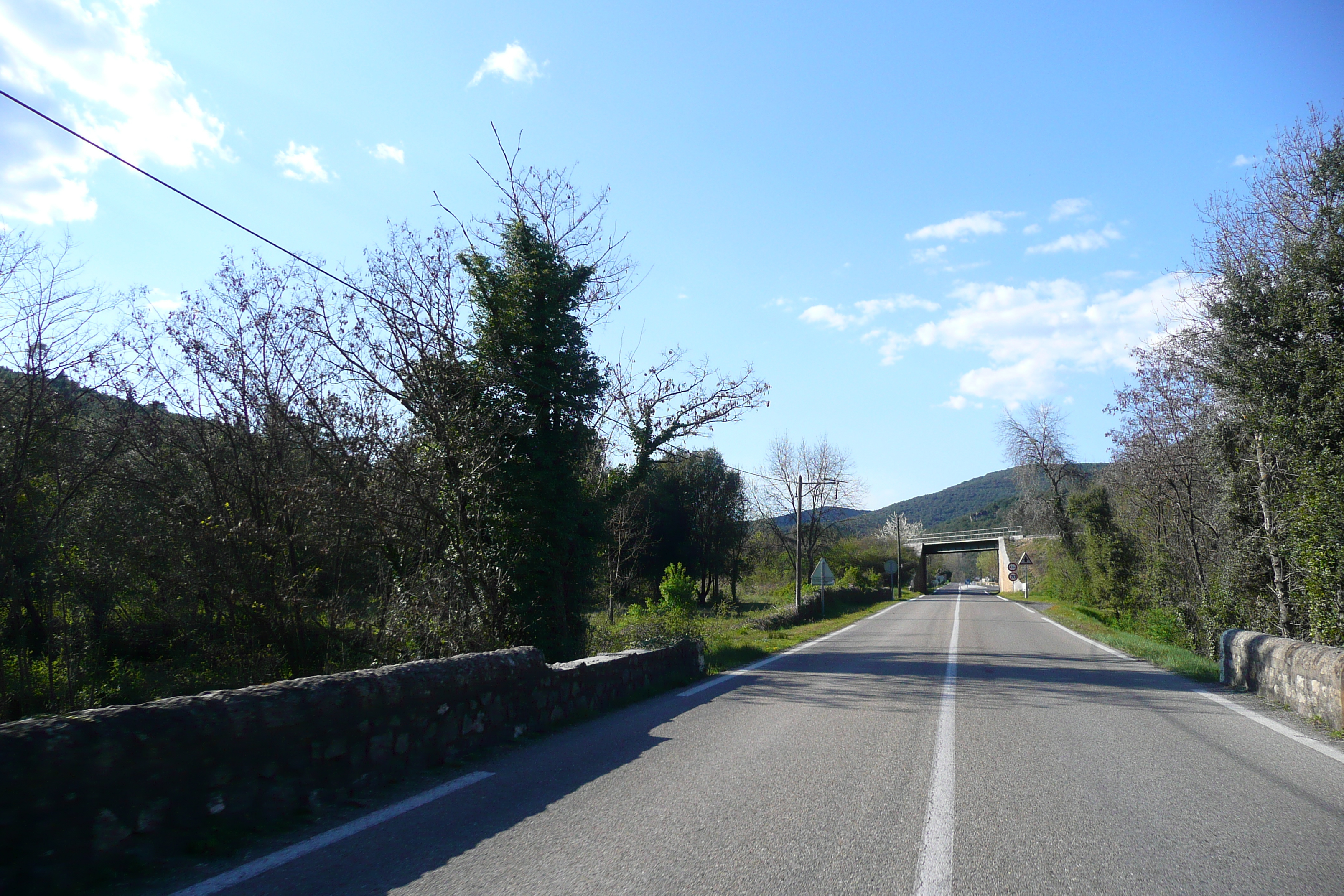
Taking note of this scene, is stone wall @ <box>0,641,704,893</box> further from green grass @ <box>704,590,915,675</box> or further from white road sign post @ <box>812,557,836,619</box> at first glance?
white road sign post @ <box>812,557,836,619</box>

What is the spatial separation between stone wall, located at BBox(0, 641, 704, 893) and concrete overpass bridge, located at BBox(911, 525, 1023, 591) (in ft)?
240

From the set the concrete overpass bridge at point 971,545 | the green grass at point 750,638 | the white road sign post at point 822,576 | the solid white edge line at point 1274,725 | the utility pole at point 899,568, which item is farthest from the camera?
the concrete overpass bridge at point 971,545

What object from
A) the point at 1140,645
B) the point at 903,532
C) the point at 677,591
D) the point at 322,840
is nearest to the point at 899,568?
the point at 903,532

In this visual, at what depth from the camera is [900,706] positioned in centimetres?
884

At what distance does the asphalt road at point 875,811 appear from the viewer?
12.1ft

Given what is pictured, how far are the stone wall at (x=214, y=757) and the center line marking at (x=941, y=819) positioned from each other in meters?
3.56

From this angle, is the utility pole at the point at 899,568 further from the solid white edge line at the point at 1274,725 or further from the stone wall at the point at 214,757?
the stone wall at the point at 214,757

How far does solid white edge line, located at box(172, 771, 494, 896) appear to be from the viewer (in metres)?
3.46

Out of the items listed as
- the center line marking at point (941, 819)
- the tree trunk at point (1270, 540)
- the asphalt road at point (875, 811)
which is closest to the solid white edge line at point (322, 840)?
the asphalt road at point (875, 811)

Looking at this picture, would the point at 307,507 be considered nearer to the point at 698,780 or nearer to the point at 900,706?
the point at 698,780

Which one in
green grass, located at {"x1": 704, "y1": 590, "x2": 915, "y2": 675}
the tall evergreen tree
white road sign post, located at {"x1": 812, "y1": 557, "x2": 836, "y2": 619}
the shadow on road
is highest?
the tall evergreen tree

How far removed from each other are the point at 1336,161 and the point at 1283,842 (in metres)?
11.6

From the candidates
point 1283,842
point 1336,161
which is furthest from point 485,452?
point 1336,161

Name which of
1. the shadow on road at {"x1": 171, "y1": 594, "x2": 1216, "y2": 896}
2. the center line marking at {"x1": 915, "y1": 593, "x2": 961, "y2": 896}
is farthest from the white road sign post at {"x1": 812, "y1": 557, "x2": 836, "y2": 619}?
the center line marking at {"x1": 915, "y1": 593, "x2": 961, "y2": 896}
